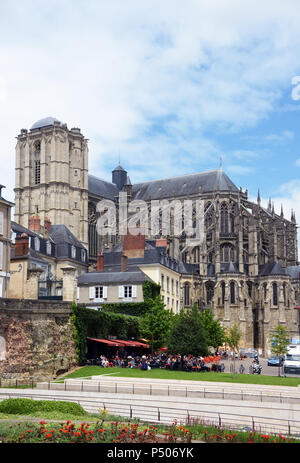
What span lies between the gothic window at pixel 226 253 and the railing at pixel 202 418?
196 feet

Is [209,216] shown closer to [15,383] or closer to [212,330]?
[212,330]

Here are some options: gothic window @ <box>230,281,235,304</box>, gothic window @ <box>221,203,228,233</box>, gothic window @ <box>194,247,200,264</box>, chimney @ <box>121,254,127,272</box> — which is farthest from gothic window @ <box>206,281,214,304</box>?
chimney @ <box>121,254,127,272</box>

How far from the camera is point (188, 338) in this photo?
3291 centimetres

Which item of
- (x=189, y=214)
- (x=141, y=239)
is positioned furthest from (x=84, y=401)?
(x=189, y=214)

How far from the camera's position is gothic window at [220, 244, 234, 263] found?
78625 millimetres

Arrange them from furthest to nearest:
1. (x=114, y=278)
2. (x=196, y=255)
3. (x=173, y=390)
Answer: (x=196, y=255) → (x=114, y=278) → (x=173, y=390)

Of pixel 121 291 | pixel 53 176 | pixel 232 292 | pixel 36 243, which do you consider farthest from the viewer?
pixel 53 176

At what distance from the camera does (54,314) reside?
30.0 m

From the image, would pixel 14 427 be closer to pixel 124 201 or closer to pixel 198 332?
pixel 198 332

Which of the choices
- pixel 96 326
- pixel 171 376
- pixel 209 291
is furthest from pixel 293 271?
pixel 171 376

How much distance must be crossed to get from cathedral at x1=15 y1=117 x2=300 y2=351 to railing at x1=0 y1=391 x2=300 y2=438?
172 ft

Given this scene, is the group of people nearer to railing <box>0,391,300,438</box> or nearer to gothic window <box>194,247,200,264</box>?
railing <box>0,391,300,438</box>

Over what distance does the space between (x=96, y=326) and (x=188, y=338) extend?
548cm

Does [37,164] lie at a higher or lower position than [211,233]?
higher
